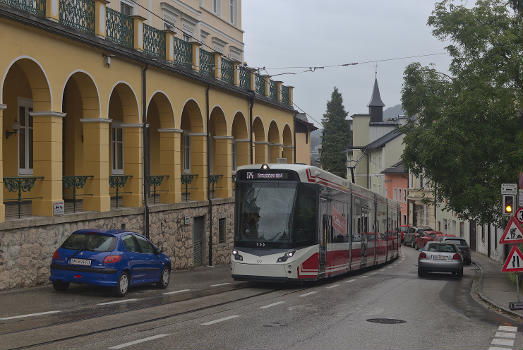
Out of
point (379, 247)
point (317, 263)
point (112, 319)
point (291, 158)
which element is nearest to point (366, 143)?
point (291, 158)

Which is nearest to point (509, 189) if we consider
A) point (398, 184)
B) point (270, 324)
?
point (270, 324)

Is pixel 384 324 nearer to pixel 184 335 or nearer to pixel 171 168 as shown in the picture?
pixel 184 335

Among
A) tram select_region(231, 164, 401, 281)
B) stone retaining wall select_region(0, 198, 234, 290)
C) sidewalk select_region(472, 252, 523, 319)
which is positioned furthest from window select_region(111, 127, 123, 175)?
sidewalk select_region(472, 252, 523, 319)

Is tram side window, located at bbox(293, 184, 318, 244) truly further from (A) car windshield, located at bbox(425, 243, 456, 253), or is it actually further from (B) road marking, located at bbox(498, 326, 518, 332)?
(A) car windshield, located at bbox(425, 243, 456, 253)

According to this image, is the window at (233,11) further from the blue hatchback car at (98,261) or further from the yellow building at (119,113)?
the blue hatchback car at (98,261)

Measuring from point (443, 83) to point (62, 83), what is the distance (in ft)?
52.2

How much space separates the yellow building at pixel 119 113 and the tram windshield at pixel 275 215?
14.6 feet

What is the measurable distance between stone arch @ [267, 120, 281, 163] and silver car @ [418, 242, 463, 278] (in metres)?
15.0

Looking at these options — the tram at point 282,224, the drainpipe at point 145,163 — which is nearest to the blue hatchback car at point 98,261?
the tram at point 282,224

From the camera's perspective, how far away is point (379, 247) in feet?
98.2

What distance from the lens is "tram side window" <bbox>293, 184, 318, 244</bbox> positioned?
17697mm

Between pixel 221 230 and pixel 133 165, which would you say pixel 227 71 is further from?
pixel 133 165

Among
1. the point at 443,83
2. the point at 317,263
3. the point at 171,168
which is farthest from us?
the point at 443,83

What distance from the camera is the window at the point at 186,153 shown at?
31.3 m
